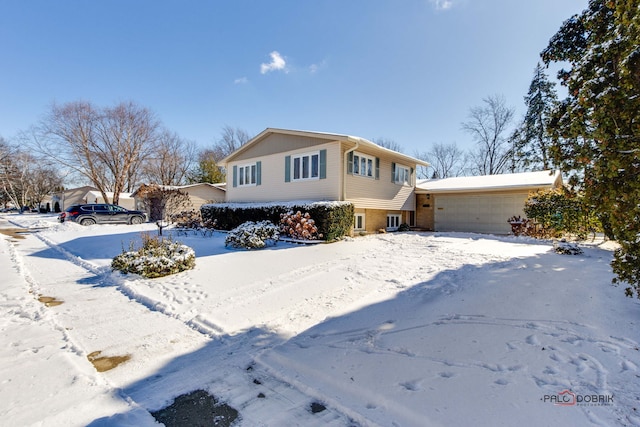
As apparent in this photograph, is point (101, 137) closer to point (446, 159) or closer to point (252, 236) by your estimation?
point (252, 236)

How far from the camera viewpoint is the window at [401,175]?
15.2 metres

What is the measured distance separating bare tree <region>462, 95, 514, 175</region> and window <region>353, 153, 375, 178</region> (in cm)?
2234

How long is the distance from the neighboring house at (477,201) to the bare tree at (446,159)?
22.4 m

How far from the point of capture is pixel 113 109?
27.8m

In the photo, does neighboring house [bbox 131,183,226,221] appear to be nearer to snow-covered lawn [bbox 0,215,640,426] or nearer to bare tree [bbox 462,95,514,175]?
snow-covered lawn [bbox 0,215,640,426]

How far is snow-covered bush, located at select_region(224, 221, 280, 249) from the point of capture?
918 cm

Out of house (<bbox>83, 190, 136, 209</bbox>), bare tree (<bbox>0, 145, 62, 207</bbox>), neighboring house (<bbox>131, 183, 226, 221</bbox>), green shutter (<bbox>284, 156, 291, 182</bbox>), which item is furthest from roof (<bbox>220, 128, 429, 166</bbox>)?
bare tree (<bbox>0, 145, 62, 207</bbox>)

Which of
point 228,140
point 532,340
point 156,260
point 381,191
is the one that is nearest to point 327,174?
point 381,191

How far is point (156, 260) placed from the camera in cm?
625

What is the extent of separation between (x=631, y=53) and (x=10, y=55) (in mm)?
19222

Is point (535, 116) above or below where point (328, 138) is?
above

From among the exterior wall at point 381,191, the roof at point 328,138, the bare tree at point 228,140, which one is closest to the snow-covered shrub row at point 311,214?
the exterior wall at point 381,191

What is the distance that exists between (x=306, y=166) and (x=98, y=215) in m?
16.1

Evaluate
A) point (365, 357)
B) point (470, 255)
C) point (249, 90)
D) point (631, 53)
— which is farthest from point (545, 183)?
point (249, 90)
